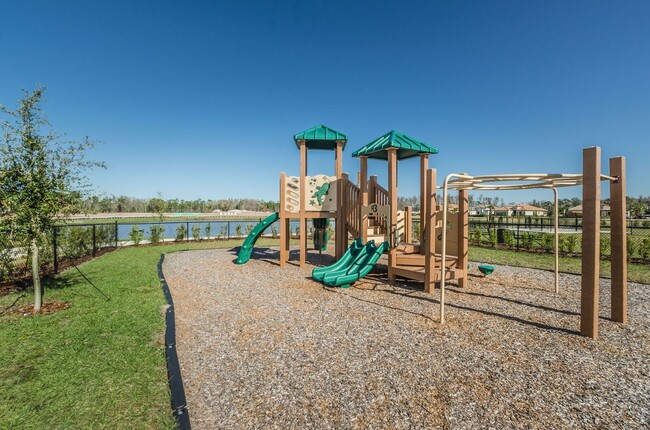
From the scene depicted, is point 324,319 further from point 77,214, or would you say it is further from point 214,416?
point 77,214

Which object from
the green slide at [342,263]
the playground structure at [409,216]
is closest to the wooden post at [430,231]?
the playground structure at [409,216]

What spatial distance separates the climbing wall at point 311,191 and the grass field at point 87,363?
15.2ft

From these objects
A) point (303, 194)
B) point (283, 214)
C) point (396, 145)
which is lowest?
point (283, 214)

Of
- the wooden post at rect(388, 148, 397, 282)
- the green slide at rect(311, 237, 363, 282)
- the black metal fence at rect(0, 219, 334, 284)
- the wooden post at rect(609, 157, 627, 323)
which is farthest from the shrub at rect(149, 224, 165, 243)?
the wooden post at rect(609, 157, 627, 323)

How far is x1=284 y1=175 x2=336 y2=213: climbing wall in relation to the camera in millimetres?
9680

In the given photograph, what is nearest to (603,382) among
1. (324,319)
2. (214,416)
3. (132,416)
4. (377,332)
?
(377,332)

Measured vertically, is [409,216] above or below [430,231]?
above

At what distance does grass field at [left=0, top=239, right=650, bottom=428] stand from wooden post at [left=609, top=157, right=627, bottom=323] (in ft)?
19.6

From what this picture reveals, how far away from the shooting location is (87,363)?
3.25m

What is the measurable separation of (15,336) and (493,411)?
5.65 meters

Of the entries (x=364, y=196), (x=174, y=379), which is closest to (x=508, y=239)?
(x=364, y=196)

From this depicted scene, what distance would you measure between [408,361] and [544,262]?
9235 millimetres

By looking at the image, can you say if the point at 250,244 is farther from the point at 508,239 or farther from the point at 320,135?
the point at 508,239

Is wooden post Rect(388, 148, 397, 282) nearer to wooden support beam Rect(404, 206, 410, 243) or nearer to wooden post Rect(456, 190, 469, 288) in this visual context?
wooden post Rect(456, 190, 469, 288)
